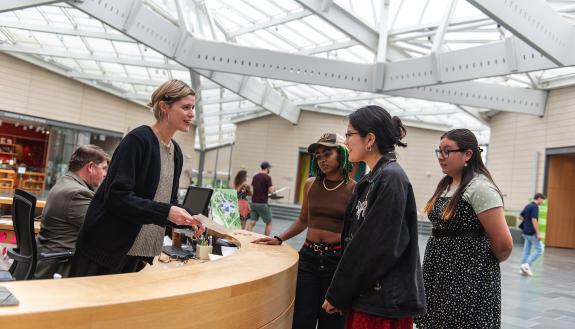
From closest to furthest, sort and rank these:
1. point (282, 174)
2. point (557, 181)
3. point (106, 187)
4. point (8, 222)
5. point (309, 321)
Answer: point (106, 187) → point (309, 321) → point (8, 222) → point (557, 181) → point (282, 174)

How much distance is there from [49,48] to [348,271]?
17168 mm

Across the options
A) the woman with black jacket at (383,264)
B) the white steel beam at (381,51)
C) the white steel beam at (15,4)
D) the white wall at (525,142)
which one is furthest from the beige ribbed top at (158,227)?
the white wall at (525,142)

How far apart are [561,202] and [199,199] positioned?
15330mm

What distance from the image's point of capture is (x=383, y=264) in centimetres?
174

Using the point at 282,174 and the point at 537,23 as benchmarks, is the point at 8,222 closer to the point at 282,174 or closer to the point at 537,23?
the point at 537,23

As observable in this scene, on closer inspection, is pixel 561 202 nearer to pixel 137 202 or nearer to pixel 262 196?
pixel 262 196

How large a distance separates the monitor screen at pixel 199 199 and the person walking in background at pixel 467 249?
1.97 m

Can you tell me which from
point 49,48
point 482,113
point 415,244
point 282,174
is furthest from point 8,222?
point 282,174

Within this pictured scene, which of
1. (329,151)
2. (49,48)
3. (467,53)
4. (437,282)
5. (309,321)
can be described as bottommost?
(309,321)

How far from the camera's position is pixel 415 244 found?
6.03 ft

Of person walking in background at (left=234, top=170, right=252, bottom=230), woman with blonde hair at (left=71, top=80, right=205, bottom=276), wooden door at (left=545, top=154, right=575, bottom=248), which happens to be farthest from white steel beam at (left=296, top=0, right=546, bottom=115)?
woman with blonde hair at (left=71, top=80, right=205, bottom=276)

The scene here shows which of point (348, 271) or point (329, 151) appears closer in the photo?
point (348, 271)

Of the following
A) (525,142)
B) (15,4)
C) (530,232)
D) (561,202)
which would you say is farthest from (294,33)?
(561,202)

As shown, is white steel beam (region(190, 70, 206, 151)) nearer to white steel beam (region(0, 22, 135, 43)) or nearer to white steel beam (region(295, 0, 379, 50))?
white steel beam (region(0, 22, 135, 43))
